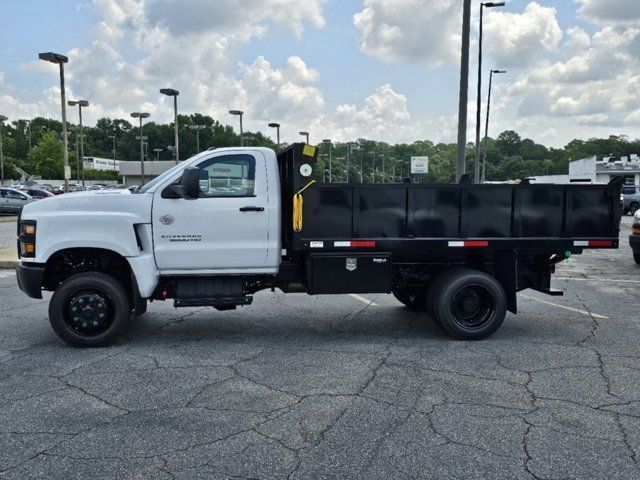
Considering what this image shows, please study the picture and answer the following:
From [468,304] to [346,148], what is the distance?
13505cm

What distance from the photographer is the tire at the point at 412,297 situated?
26.7 feet

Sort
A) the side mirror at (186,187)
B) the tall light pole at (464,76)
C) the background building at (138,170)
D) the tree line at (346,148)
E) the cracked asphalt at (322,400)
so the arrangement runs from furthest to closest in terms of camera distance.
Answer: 1. the tree line at (346,148)
2. the background building at (138,170)
3. the tall light pole at (464,76)
4. the side mirror at (186,187)
5. the cracked asphalt at (322,400)

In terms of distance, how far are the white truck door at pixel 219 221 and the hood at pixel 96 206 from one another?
129mm

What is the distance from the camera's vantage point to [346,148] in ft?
460

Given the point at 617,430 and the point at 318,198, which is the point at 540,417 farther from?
the point at 318,198

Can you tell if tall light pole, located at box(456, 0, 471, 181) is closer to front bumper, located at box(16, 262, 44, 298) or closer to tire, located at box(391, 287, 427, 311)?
tire, located at box(391, 287, 427, 311)

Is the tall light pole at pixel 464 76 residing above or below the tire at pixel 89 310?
above

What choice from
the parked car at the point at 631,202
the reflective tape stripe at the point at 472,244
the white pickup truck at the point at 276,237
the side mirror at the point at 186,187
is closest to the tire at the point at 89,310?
the white pickup truck at the point at 276,237

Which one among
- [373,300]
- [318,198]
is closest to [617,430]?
[318,198]

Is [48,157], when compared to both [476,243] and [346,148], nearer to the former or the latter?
[346,148]

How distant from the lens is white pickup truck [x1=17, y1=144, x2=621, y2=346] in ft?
21.2

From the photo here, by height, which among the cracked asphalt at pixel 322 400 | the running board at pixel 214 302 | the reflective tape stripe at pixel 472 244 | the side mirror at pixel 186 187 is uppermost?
the side mirror at pixel 186 187

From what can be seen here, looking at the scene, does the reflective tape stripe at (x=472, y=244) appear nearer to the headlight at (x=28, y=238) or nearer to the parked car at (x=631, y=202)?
the headlight at (x=28, y=238)

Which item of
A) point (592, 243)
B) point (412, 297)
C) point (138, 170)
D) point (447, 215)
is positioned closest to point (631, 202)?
point (412, 297)
